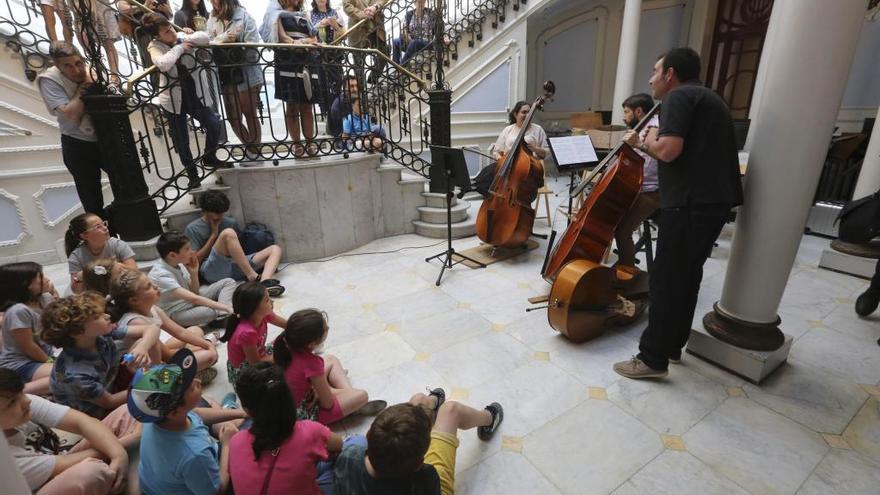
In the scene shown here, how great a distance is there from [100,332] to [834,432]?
3369 mm

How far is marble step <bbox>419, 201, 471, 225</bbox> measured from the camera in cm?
489

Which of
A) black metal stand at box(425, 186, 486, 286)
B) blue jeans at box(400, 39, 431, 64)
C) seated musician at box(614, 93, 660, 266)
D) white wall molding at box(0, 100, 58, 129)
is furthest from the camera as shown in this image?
blue jeans at box(400, 39, 431, 64)

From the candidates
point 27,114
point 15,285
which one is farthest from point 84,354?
point 27,114

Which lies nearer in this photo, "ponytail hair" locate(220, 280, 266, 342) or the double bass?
"ponytail hair" locate(220, 280, 266, 342)

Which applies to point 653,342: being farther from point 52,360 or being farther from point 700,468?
point 52,360

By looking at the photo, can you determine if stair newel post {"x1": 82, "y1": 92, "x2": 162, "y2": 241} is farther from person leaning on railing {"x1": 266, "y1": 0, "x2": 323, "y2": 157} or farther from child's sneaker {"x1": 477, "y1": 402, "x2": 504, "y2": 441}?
child's sneaker {"x1": 477, "y1": 402, "x2": 504, "y2": 441}

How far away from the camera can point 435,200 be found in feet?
16.4

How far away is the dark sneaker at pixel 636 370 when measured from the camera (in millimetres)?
2365

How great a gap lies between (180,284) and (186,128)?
200cm

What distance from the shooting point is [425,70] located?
22.4 feet

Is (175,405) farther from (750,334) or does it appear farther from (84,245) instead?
(750,334)

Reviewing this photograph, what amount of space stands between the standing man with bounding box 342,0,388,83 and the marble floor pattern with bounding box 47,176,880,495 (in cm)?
347

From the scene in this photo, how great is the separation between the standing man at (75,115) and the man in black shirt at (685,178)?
3.96m

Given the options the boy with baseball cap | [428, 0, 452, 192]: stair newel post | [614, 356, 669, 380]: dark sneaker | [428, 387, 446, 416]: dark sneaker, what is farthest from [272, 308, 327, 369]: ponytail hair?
[428, 0, 452, 192]: stair newel post
